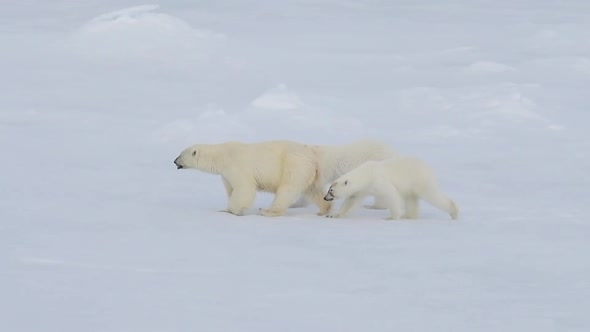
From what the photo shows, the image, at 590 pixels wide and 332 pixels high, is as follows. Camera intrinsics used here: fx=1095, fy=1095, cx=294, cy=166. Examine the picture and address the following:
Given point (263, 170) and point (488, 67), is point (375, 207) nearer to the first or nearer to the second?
point (263, 170)

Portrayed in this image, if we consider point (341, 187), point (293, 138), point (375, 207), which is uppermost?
point (341, 187)

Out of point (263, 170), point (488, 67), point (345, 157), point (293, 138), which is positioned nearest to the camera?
point (263, 170)

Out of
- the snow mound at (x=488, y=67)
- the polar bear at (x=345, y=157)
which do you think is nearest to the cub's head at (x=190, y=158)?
the polar bear at (x=345, y=157)

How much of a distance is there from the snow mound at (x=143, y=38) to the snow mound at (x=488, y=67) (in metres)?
3.50

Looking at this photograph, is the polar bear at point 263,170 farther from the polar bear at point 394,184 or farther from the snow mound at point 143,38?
the snow mound at point 143,38

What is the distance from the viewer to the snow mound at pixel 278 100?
1157cm

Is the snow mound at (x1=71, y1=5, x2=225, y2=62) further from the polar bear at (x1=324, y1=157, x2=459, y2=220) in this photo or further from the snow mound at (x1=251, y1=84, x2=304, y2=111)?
the polar bear at (x1=324, y1=157, x2=459, y2=220)

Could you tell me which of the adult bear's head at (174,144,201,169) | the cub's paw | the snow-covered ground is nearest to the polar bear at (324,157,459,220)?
the snow-covered ground

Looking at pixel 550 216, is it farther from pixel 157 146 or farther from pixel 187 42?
pixel 187 42

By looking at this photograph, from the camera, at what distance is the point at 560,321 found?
4.54 metres

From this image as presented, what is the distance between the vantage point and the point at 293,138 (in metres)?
10.6

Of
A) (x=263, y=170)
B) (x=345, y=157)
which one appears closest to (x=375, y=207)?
(x=345, y=157)

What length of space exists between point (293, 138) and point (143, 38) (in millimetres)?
5100

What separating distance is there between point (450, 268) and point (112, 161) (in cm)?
419
